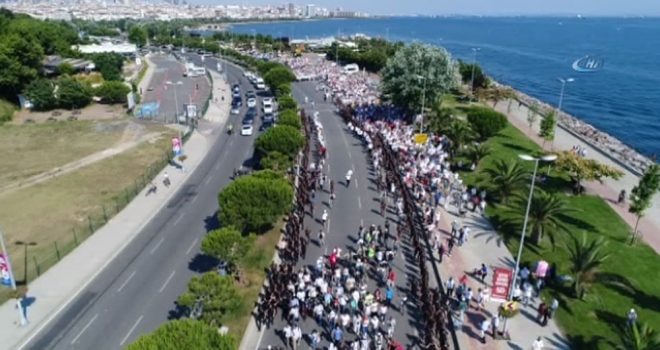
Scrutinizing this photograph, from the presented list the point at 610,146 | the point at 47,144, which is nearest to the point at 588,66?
the point at 610,146

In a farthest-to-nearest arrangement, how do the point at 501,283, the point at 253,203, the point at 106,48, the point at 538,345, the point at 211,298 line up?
Answer: the point at 106,48, the point at 253,203, the point at 501,283, the point at 211,298, the point at 538,345

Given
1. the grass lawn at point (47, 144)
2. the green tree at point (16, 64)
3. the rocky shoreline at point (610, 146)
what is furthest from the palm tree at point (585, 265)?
the green tree at point (16, 64)

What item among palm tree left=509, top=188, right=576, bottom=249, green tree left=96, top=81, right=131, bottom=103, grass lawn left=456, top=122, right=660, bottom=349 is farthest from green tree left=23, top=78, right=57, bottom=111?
palm tree left=509, top=188, right=576, bottom=249

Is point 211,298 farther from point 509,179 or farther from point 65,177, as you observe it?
point 65,177

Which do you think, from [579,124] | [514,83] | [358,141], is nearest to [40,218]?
[358,141]

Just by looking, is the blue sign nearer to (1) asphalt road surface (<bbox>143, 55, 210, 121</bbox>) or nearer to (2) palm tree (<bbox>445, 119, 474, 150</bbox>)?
(1) asphalt road surface (<bbox>143, 55, 210, 121</bbox>)
